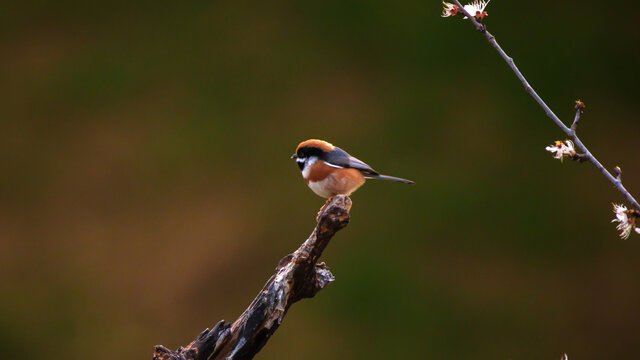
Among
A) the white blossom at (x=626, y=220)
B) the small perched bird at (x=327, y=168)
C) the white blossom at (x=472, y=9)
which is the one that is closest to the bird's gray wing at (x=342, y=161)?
the small perched bird at (x=327, y=168)

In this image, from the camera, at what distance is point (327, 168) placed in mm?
1923

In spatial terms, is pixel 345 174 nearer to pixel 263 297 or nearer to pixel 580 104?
pixel 263 297

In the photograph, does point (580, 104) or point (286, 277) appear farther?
point (286, 277)

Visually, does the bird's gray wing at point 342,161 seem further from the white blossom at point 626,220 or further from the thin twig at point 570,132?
the white blossom at point 626,220

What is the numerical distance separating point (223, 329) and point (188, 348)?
90mm

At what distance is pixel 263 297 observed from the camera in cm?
148

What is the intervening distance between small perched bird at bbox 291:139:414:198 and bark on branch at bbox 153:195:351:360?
423 mm

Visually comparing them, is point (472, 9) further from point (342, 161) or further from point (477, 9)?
point (342, 161)

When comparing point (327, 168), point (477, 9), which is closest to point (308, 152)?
point (327, 168)

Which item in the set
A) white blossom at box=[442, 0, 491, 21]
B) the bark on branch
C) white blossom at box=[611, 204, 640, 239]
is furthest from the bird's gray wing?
white blossom at box=[611, 204, 640, 239]

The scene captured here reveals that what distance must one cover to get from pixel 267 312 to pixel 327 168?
59 cm

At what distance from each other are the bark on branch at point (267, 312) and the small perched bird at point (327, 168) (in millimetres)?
423

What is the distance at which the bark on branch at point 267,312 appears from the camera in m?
1.44

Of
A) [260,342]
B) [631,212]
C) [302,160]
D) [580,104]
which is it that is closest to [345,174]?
[302,160]
